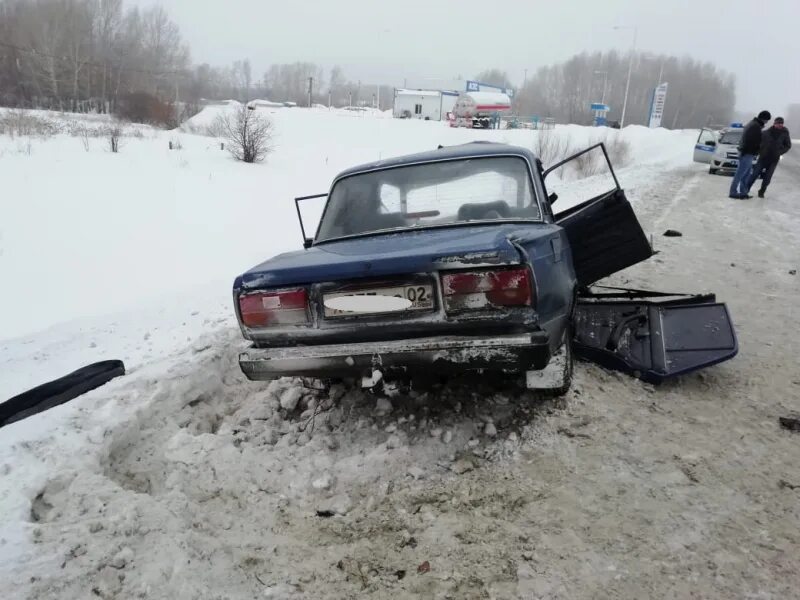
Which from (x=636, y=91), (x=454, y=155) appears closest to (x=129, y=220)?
(x=454, y=155)

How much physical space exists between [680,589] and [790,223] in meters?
9.27

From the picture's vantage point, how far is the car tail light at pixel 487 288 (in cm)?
246

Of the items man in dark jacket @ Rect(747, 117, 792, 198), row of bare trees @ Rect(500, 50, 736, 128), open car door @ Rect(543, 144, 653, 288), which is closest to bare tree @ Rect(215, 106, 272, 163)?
man in dark jacket @ Rect(747, 117, 792, 198)

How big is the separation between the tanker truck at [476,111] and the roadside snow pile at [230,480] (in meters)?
48.1

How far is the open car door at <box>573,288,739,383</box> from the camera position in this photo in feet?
11.3

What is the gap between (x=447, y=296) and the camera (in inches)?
99.4

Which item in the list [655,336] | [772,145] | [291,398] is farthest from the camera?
[772,145]

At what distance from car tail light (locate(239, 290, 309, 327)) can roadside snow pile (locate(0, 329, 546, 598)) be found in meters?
0.73

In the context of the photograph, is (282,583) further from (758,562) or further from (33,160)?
(33,160)

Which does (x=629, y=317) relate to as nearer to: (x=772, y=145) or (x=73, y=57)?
(x=772, y=145)

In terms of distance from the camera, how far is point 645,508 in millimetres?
2357

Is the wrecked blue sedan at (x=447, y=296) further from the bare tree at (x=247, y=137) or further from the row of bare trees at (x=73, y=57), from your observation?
the row of bare trees at (x=73, y=57)

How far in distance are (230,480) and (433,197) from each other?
210 cm

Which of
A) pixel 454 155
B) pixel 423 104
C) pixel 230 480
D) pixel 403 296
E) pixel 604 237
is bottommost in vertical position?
pixel 230 480
